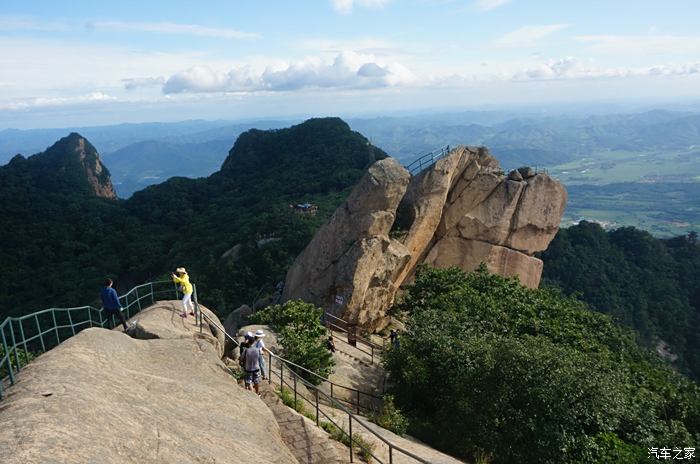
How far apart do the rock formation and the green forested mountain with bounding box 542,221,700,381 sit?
2372 centimetres

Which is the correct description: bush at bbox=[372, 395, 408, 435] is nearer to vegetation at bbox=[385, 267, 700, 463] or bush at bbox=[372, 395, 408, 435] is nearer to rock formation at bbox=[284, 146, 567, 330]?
vegetation at bbox=[385, 267, 700, 463]

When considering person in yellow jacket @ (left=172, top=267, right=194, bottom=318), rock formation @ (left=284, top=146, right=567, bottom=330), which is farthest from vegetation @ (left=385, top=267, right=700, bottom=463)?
person in yellow jacket @ (left=172, top=267, right=194, bottom=318)

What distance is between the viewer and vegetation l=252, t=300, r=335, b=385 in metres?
17.5

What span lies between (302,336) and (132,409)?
10627 mm

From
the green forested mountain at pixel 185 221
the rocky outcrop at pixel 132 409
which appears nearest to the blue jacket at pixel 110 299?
the rocky outcrop at pixel 132 409

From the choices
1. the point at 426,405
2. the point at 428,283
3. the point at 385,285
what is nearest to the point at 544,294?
the point at 428,283

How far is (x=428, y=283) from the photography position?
88.9 ft

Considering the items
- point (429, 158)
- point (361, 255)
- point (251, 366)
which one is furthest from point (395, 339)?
point (429, 158)

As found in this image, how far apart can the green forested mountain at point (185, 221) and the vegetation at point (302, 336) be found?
22.0 meters

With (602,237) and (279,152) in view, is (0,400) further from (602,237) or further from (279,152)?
(279,152)

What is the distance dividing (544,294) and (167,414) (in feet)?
78.3

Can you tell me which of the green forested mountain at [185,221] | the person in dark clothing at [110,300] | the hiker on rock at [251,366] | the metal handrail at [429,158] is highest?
the metal handrail at [429,158]

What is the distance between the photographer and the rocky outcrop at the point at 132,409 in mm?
6973

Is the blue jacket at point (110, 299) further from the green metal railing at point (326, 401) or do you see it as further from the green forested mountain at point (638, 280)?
the green forested mountain at point (638, 280)
